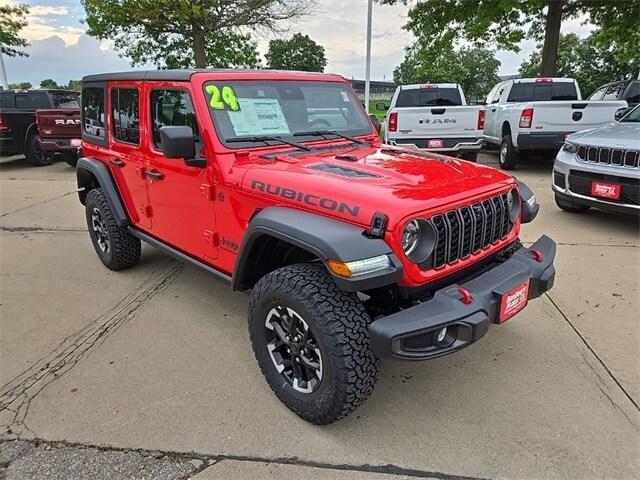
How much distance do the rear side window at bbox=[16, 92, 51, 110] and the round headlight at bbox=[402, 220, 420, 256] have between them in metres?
11.5

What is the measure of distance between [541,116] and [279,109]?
22.5 feet

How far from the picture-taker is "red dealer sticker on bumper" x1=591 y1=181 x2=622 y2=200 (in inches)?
201

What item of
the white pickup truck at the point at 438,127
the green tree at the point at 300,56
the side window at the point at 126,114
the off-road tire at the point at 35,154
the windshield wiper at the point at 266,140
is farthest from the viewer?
the green tree at the point at 300,56

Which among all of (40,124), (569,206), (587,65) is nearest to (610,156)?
(569,206)

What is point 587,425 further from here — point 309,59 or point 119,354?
point 309,59

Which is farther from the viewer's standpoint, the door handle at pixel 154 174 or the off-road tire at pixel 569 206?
the off-road tire at pixel 569 206

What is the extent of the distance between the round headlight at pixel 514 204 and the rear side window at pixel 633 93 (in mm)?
10566

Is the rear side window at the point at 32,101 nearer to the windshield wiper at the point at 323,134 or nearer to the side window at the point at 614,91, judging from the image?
the windshield wiper at the point at 323,134

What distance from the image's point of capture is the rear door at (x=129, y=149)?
3764 mm

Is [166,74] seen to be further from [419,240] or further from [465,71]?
[465,71]

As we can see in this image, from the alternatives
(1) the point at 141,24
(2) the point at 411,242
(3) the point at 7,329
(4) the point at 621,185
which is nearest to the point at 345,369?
(2) the point at 411,242

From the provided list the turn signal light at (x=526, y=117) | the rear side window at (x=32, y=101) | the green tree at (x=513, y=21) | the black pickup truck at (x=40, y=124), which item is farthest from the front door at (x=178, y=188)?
the green tree at (x=513, y=21)

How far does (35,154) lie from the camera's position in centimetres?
1116

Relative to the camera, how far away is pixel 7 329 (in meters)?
3.59
